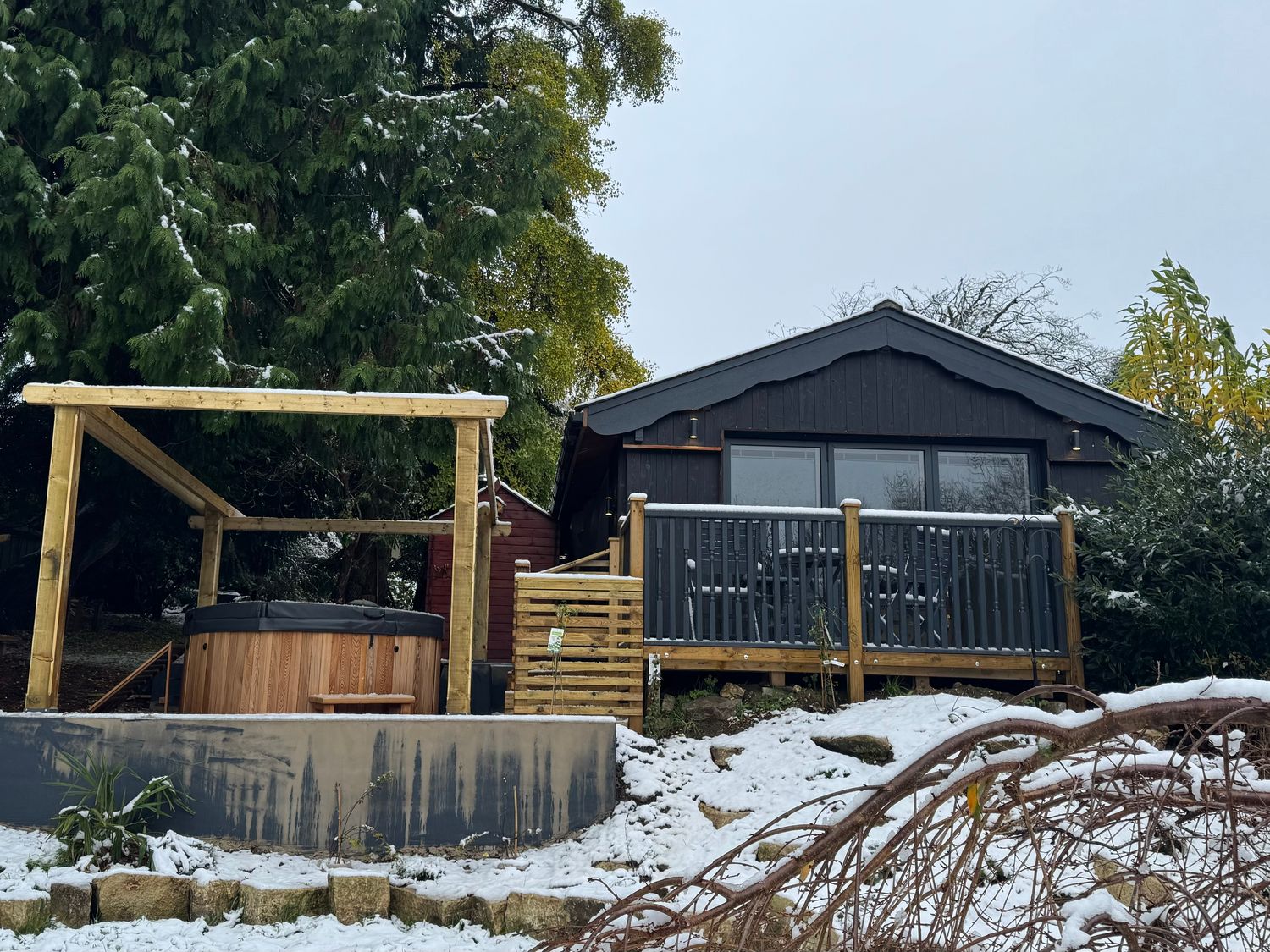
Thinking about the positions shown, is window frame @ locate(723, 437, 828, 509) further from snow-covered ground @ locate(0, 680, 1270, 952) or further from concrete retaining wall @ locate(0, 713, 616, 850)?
concrete retaining wall @ locate(0, 713, 616, 850)

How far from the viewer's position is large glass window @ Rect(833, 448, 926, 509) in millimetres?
10312

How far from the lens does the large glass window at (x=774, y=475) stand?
10.2 metres

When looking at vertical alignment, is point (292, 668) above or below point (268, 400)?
below

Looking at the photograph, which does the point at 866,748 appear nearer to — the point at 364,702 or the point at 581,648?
the point at 581,648

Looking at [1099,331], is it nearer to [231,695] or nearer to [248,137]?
[248,137]

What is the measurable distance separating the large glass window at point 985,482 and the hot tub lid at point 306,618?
5.31 m

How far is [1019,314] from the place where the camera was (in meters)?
24.2

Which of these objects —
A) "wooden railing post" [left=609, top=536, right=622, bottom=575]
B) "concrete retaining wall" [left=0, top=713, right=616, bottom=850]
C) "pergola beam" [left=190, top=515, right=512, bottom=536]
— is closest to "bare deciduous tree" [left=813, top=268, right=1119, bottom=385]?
"pergola beam" [left=190, top=515, right=512, bottom=536]

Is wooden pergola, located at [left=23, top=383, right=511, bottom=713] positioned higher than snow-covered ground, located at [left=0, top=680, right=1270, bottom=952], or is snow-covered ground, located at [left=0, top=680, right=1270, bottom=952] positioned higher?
wooden pergola, located at [left=23, top=383, right=511, bottom=713]

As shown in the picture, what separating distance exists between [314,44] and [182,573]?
8945mm

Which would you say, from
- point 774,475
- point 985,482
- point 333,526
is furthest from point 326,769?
point 985,482

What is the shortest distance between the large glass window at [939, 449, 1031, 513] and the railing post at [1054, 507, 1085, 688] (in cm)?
174

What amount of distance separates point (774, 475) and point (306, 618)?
15.0 feet

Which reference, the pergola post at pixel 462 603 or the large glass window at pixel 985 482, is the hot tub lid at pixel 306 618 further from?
the large glass window at pixel 985 482
